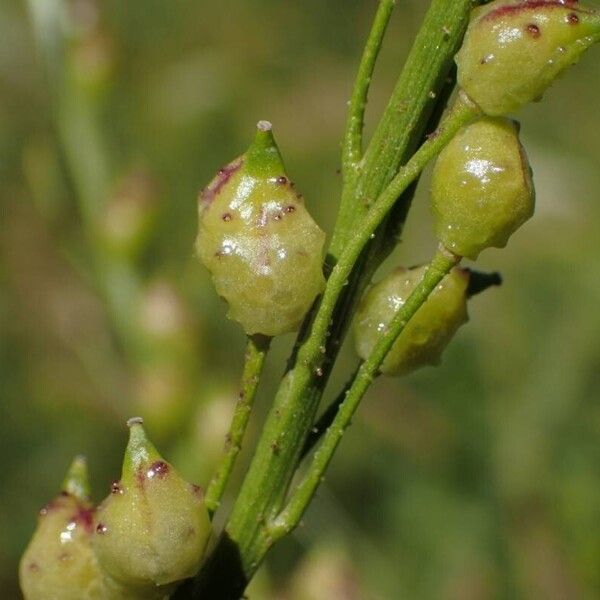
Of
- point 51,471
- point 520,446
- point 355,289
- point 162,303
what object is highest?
point 355,289

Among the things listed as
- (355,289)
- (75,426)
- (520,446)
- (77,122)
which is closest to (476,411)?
(520,446)

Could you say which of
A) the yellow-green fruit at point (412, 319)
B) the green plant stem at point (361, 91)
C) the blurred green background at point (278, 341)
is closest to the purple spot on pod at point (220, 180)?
the green plant stem at point (361, 91)

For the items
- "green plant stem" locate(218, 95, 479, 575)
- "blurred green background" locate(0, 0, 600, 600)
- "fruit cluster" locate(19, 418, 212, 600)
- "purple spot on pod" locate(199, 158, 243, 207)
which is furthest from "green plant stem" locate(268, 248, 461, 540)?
"blurred green background" locate(0, 0, 600, 600)

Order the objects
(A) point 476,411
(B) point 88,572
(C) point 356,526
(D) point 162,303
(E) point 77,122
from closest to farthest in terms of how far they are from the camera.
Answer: (B) point 88,572 < (D) point 162,303 < (E) point 77,122 < (C) point 356,526 < (A) point 476,411

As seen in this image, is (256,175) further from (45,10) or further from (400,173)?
(45,10)

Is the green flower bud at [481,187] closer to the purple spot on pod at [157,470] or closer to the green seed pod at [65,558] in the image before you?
the purple spot on pod at [157,470]
